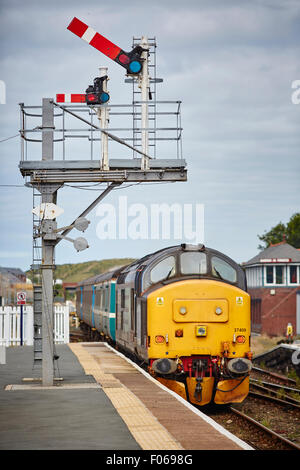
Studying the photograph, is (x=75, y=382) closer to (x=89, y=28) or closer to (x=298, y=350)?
(x=89, y=28)

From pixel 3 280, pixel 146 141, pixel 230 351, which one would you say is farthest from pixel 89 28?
pixel 3 280

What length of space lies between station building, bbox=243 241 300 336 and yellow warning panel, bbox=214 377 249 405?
43773mm

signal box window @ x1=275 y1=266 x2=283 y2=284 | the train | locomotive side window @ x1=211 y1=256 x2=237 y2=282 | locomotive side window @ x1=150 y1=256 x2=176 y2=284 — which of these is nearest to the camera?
the train

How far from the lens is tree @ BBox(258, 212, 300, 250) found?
10456cm

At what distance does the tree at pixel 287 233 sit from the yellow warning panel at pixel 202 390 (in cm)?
8766

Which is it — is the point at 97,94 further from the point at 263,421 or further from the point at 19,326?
the point at 19,326

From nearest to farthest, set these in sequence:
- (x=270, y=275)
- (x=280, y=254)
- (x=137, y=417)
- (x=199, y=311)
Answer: (x=137, y=417)
(x=199, y=311)
(x=270, y=275)
(x=280, y=254)

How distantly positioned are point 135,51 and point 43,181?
10.9 ft

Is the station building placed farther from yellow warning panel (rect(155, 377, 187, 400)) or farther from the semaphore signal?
the semaphore signal

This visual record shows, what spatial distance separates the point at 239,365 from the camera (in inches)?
622

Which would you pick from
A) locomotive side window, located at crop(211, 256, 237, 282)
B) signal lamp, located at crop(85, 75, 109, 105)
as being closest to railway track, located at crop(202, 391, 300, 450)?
locomotive side window, located at crop(211, 256, 237, 282)

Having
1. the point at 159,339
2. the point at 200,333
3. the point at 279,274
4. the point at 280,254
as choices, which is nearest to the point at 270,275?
the point at 279,274

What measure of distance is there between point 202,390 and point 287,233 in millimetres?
94503

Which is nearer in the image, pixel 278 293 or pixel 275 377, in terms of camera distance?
pixel 275 377
